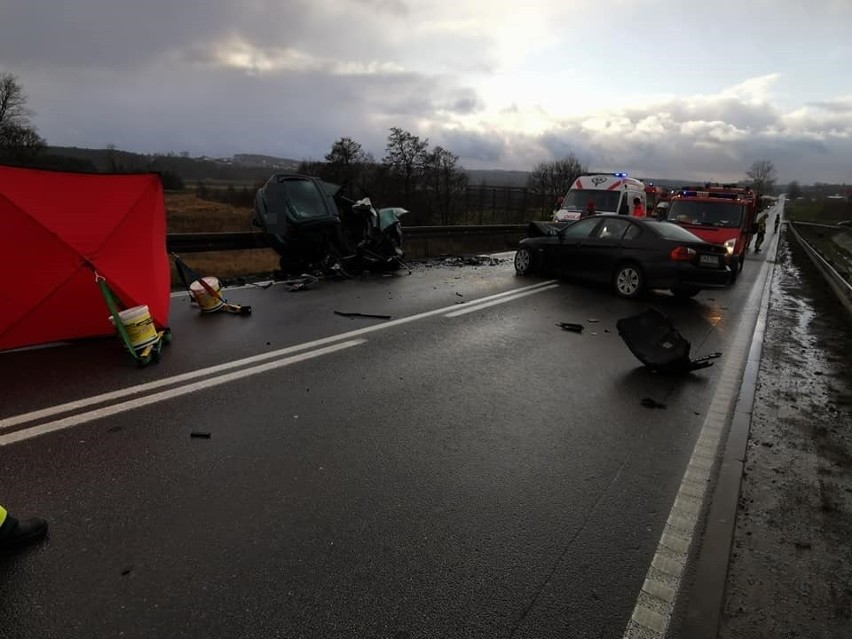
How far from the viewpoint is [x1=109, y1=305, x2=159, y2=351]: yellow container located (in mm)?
5262

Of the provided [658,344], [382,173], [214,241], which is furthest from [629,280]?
[382,173]

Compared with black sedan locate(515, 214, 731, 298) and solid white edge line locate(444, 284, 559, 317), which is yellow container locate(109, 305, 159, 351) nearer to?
solid white edge line locate(444, 284, 559, 317)

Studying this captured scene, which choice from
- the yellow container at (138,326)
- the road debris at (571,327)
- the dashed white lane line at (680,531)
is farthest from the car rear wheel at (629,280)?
the yellow container at (138,326)

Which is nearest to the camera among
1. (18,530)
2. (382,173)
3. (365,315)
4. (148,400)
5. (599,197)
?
(18,530)

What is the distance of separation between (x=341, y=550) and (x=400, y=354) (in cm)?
340

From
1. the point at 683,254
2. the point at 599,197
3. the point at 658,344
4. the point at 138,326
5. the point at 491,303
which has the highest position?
the point at 599,197

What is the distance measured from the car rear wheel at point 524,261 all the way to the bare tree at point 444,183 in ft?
66.6

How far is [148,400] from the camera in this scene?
4414 millimetres

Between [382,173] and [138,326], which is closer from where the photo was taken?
[138,326]

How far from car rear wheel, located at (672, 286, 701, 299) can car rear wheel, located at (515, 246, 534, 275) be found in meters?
3.19

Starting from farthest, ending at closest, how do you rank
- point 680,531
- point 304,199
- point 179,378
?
point 304,199 < point 179,378 < point 680,531

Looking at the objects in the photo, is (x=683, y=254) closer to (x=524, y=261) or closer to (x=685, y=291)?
(x=685, y=291)

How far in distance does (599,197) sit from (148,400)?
1564 cm

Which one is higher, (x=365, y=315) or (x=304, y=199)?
(x=304, y=199)
